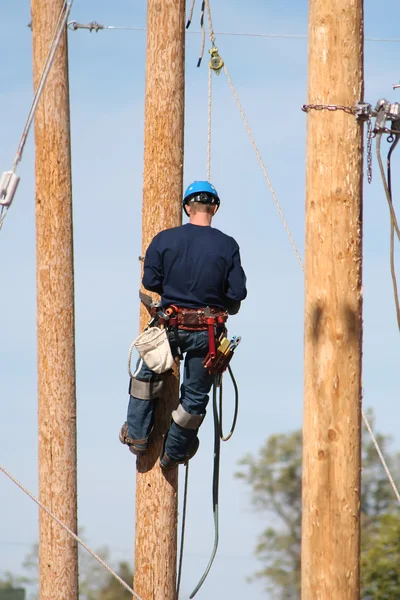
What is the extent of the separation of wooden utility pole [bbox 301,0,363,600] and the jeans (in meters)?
1.82

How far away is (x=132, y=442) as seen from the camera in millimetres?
8211

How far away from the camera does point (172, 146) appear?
831 centimetres

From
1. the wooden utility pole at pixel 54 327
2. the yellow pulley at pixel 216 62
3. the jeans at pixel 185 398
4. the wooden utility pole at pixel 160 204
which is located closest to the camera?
the jeans at pixel 185 398

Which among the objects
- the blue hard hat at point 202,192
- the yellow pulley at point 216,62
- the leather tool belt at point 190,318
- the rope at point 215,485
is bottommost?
the rope at point 215,485

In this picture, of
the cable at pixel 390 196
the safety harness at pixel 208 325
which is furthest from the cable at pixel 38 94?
the cable at pixel 390 196

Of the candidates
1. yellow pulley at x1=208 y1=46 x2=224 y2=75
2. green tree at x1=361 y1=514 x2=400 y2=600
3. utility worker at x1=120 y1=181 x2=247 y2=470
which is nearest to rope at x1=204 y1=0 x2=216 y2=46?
yellow pulley at x1=208 y1=46 x2=224 y2=75

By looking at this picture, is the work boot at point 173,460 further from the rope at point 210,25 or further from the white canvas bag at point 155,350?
the rope at point 210,25

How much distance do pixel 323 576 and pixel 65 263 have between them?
13.7 feet

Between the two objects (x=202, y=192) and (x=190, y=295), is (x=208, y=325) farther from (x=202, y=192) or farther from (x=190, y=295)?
(x=202, y=192)

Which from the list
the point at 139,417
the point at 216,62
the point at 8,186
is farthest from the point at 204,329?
the point at 216,62

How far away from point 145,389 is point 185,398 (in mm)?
268

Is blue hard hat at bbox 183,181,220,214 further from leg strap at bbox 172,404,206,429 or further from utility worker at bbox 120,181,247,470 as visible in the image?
leg strap at bbox 172,404,206,429

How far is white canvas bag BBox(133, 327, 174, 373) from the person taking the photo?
7.80m

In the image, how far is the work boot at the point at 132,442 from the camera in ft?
26.9
